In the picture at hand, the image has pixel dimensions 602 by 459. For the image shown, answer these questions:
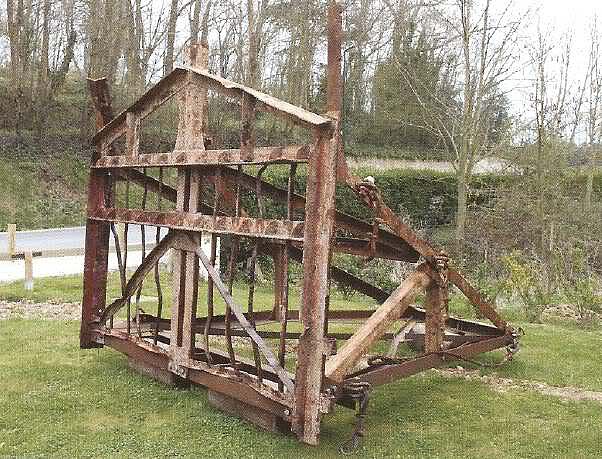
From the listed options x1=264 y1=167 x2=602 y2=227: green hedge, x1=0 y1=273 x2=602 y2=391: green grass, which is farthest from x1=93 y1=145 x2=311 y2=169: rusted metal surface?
x1=264 y1=167 x2=602 y2=227: green hedge

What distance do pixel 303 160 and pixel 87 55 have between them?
25.3m

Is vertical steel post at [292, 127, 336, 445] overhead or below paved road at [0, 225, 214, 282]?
overhead

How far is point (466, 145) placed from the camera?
715 inches

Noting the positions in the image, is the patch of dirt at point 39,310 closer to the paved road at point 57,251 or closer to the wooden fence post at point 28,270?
the wooden fence post at point 28,270

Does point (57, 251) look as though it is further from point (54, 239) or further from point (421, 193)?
point (421, 193)

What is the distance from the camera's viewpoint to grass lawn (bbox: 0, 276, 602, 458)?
179 inches

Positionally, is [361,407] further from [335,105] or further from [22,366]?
[22,366]

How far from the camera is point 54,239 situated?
746 inches

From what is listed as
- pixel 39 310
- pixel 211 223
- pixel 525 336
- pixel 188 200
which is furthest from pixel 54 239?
pixel 211 223

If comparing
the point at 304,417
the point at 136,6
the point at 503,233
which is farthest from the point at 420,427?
the point at 136,6

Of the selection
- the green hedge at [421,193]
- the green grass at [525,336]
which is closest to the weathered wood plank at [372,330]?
the green grass at [525,336]

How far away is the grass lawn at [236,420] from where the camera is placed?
4547 mm

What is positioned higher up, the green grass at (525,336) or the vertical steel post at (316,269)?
the vertical steel post at (316,269)

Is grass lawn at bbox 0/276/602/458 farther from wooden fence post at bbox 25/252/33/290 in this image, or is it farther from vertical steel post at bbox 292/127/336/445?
wooden fence post at bbox 25/252/33/290
